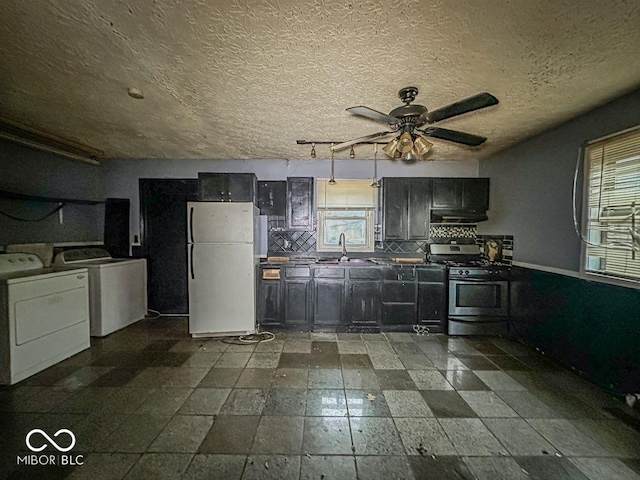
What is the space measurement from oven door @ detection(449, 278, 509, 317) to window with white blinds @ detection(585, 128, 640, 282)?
1.06 meters

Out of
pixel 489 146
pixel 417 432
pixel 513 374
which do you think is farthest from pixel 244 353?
pixel 489 146

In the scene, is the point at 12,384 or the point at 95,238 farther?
the point at 95,238

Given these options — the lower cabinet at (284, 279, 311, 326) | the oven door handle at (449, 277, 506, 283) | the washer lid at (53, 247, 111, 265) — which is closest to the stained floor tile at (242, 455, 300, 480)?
the lower cabinet at (284, 279, 311, 326)

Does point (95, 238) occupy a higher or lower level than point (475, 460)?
higher

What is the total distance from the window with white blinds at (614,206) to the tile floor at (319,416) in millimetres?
1083

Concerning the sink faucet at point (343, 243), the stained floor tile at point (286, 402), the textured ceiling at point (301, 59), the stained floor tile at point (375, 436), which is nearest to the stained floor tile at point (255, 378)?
the stained floor tile at point (286, 402)

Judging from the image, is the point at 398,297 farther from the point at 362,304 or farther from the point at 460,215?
the point at 460,215

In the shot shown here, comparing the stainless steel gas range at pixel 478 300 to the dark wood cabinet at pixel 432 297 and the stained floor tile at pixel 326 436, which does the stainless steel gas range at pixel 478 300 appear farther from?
the stained floor tile at pixel 326 436

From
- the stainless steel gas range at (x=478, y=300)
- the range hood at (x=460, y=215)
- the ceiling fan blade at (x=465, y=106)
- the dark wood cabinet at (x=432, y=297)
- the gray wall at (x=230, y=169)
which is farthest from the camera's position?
the gray wall at (x=230, y=169)

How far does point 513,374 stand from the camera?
255 cm

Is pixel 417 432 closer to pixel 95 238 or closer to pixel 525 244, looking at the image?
pixel 525 244

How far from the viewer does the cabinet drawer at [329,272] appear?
362 centimetres

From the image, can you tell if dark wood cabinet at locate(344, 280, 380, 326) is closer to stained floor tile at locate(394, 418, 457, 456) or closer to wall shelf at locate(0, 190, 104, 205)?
stained floor tile at locate(394, 418, 457, 456)

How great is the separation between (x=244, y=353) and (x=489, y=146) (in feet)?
12.9
